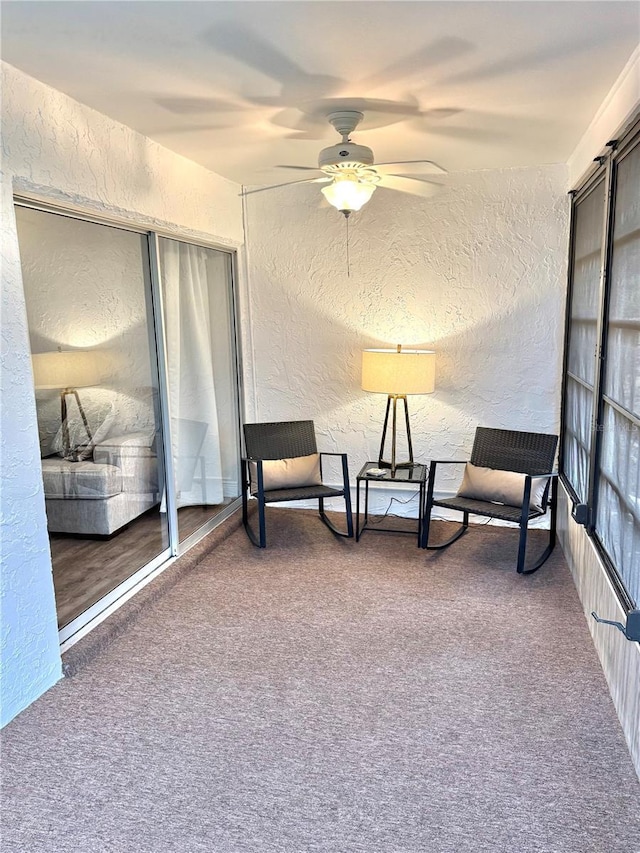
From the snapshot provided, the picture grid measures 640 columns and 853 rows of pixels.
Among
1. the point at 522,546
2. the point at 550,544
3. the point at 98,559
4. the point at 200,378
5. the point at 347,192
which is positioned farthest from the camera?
the point at 200,378

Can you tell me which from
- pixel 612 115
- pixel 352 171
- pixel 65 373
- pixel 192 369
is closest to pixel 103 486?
pixel 65 373

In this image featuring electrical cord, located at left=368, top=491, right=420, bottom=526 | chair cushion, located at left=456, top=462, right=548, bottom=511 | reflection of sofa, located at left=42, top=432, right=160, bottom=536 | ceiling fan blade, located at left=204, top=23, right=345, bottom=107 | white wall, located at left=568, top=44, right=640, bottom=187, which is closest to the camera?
ceiling fan blade, located at left=204, top=23, right=345, bottom=107

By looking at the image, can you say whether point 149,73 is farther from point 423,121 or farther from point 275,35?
point 423,121

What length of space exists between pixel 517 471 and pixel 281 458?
154 cm

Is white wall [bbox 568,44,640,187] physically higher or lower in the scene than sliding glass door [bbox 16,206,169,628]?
higher

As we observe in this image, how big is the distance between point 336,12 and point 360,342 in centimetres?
262

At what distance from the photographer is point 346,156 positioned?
2.61 meters

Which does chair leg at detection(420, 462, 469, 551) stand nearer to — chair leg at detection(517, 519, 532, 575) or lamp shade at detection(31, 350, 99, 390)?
chair leg at detection(517, 519, 532, 575)

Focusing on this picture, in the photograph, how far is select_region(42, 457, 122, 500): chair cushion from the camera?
8.58 feet

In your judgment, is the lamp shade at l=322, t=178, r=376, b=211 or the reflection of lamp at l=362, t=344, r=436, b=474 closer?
the lamp shade at l=322, t=178, r=376, b=211

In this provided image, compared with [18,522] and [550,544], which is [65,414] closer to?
[18,522]

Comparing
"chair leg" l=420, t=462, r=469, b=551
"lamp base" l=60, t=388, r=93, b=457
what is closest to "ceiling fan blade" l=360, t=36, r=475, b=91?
"lamp base" l=60, t=388, r=93, b=457

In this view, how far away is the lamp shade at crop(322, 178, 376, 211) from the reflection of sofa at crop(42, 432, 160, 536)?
1.57 m

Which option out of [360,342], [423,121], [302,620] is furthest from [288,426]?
[423,121]
